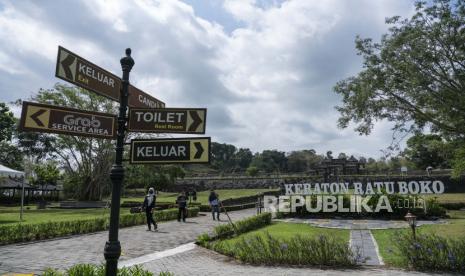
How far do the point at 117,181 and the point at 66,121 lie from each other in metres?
1.01

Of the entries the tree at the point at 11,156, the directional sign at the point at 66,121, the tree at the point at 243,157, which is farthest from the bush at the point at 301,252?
the tree at the point at 243,157

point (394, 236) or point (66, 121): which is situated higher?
point (66, 121)

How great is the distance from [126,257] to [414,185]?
74.3ft

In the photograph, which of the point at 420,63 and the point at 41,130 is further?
the point at 420,63

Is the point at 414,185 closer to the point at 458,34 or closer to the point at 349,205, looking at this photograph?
the point at 349,205

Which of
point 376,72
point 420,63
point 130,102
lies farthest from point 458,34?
point 130,102

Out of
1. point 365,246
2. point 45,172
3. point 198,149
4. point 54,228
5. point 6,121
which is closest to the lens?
point 198,149

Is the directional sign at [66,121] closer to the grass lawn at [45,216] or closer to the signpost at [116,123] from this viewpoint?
the signpost at [116,123]

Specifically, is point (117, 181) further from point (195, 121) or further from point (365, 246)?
point (365, 246)

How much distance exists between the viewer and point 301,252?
33.0ft

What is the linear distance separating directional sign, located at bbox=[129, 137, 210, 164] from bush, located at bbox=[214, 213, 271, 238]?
31.9ft

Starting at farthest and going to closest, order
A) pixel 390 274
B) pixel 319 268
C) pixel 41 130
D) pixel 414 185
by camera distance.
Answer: pixel 414 185 < pixel 319 268 < pixel 390 274 < pixel 41 130

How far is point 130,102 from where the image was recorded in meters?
5.51

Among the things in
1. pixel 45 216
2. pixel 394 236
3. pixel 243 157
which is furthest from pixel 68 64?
pixel 243 157
